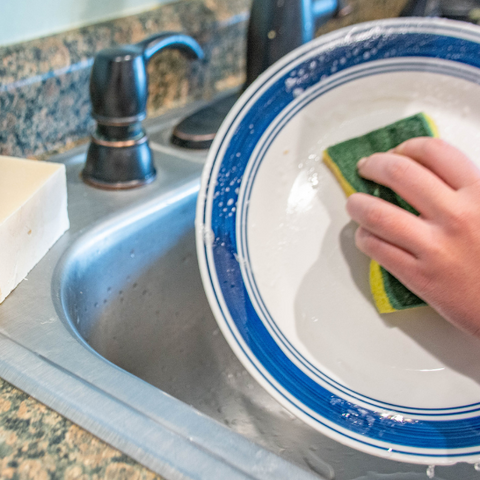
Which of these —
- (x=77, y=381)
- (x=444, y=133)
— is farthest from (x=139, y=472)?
(x=444, y=133)

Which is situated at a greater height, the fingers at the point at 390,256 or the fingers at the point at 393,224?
the fingers at the point at 393,224

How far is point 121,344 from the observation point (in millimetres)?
562

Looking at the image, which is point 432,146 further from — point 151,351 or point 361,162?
point 151,351

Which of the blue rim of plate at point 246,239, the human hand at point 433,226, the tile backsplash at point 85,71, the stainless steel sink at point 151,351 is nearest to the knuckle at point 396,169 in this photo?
the human hand at point 433,226

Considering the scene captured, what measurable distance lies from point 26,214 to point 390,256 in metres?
0.34

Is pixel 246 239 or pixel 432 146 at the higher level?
pixel 432 146

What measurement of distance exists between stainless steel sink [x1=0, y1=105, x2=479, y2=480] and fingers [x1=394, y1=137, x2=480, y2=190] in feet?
0.87

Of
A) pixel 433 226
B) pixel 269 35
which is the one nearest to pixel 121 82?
pixel 269 35

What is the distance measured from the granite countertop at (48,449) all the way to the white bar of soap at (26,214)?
0.13 metres

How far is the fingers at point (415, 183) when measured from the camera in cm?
39

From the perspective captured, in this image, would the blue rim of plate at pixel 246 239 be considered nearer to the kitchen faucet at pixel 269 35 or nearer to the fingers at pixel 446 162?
the fingers at pixel 446 162

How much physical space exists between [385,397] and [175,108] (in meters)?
0.63

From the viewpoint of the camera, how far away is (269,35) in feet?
2.38

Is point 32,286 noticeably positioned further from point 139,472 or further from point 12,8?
point 12,8
